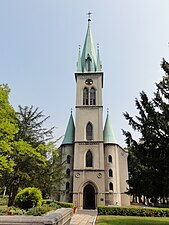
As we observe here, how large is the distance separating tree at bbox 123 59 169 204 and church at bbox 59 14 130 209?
69.5 feet

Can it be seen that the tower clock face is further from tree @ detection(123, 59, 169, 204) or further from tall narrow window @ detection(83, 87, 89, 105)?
tree @ detection(123, 59, 169, 204)

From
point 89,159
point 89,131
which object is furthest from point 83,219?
point 89,131

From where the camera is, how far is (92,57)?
44.6m

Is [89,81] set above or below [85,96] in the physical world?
above

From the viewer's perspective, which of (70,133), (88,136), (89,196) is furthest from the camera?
(70,133)

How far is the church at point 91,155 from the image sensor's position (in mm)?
34219

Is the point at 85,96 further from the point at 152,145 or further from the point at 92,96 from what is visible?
the point at 152,145

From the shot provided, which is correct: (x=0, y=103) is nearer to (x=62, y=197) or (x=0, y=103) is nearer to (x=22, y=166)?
(x=22, y=166)

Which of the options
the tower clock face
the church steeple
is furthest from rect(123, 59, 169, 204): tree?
the church steeple

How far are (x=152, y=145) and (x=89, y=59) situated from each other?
110ft

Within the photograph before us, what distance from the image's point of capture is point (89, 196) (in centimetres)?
3569

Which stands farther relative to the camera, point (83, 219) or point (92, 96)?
point (92, 96)

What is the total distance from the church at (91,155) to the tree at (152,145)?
21.2 meters

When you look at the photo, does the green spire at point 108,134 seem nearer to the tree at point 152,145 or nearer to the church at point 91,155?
the church at point 91,155
